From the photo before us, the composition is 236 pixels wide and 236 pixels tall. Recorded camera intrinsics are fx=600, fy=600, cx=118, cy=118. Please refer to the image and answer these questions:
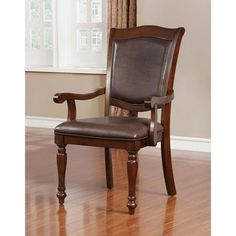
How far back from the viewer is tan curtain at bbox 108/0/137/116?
5.89 metres

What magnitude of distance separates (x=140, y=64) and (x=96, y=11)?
2.91m

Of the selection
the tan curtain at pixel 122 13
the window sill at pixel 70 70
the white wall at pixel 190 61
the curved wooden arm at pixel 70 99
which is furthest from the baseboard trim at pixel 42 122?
the curved wooden arm at pixel 70 99

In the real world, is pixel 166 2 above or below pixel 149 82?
above

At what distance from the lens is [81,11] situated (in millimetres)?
6793

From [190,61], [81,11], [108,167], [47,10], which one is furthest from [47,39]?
[108,167]

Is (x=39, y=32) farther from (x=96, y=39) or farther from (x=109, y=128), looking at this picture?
(x=109, y=128)

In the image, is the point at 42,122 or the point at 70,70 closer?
the point at 70,70

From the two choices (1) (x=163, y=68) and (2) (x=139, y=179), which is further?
(2) (x=139, y=179)

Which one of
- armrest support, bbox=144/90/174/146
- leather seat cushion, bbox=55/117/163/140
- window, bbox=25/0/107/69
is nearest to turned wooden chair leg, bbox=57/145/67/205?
leather seat cushion, bbox=55/117/163/140

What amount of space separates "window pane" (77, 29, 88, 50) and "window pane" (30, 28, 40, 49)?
0.61 m

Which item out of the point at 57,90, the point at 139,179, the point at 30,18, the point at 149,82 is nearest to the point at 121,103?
the point at 149,82
